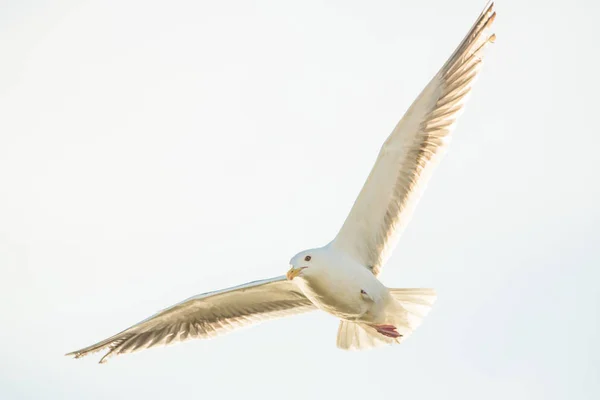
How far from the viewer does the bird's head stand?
30.3ft

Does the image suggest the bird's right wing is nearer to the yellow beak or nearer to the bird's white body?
the bird's white body

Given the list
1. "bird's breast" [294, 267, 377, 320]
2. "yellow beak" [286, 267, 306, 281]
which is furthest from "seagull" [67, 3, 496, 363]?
"yellow beak" [286, 267, 306, 281]

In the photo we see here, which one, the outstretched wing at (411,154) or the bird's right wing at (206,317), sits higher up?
the outstretched wing at (411,154)

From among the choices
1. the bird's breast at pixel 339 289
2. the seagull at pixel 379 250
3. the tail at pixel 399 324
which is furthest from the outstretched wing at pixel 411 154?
the bird's breast at pixel 339 289

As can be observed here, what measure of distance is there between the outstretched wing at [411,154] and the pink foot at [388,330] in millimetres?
733

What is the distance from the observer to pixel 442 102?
1005cm

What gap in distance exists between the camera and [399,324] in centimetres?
984

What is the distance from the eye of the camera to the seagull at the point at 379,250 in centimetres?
948

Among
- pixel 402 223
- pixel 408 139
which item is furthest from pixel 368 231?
pixel 408 139

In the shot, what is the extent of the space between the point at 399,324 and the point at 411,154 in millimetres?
1697

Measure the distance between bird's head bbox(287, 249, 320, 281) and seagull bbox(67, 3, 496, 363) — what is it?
0.07 ft

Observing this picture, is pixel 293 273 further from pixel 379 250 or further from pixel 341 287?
pixel 379 250

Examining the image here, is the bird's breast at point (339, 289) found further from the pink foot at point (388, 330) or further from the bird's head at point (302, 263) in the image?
the pink foot at point (388, 330)

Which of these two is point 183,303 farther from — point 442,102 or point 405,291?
point 442,102
